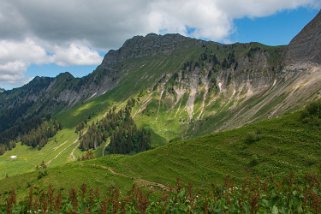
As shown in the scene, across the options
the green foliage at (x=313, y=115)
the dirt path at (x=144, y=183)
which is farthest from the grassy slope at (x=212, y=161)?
the green foliage at (x=313, y=115)

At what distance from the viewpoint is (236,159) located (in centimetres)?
7425

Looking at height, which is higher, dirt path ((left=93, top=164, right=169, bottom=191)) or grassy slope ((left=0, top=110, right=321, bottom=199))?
grassy slope ((left=0, top=110, right=321, bottom=199))

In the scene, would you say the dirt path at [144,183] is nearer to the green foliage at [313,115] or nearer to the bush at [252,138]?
the bush at [252,138]

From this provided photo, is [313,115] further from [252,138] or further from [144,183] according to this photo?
[144,183]

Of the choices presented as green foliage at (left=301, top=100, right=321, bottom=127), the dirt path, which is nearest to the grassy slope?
the dirt path

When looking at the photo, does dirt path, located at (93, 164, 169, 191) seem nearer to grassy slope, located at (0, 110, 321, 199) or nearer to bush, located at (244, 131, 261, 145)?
grassy slope, located at (0, 110, 321, 199)

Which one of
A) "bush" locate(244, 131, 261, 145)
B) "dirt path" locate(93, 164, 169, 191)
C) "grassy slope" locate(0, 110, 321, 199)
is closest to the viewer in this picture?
"dirt path" locate(93, 164, 169, 191)

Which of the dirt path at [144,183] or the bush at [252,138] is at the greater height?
the bush at [252,138]

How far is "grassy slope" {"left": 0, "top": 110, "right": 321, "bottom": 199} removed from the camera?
68188 millimetres

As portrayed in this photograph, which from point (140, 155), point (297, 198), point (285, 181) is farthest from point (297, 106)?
point (297, 198)

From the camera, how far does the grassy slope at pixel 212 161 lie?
6819cm

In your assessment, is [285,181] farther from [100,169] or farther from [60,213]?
[100,169]

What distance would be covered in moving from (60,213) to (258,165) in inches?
1947

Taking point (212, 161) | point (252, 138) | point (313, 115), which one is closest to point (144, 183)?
point (212, 161)
